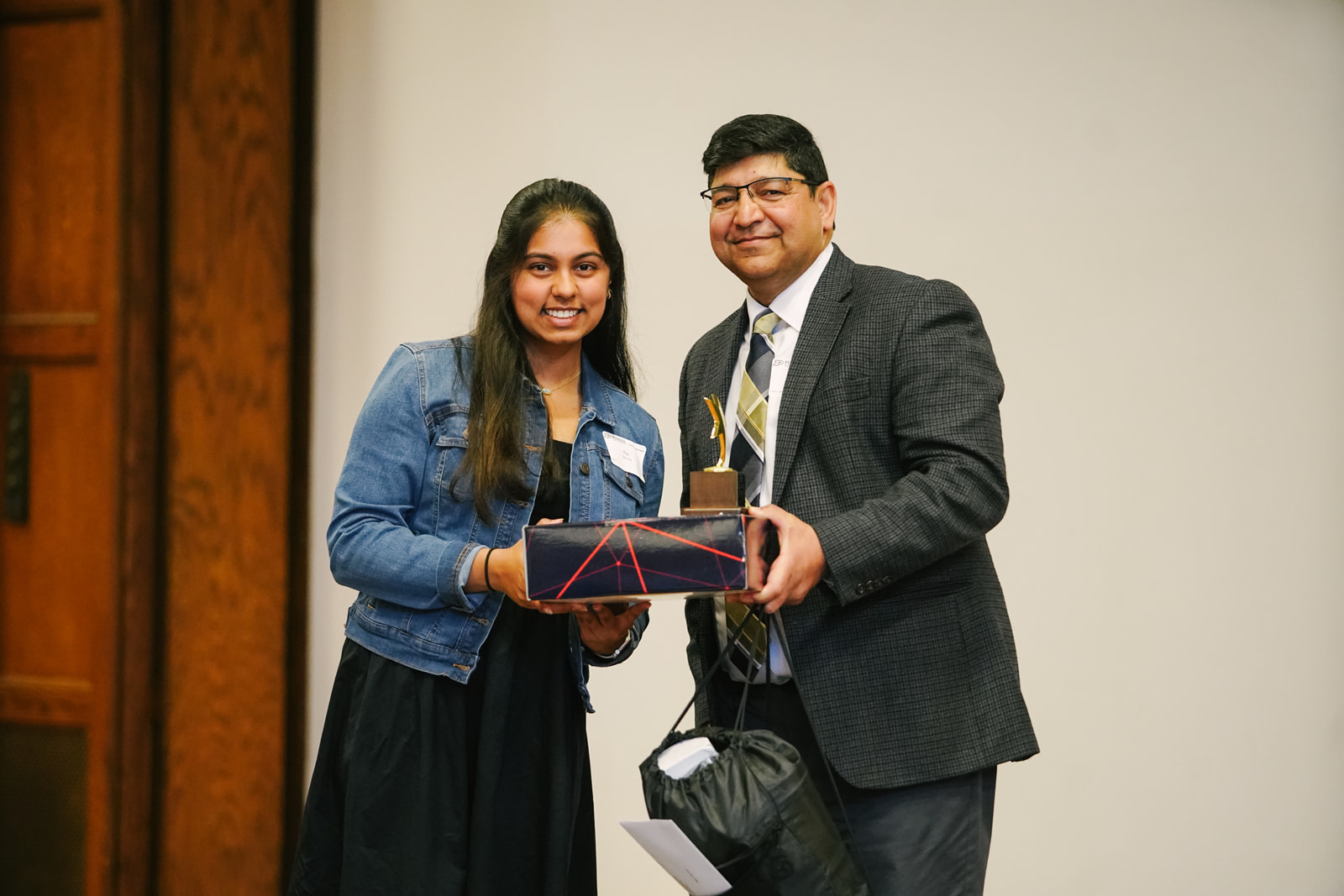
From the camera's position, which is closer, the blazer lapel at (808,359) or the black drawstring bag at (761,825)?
the black drawstring bag at (761,825)

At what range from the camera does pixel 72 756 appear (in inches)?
115

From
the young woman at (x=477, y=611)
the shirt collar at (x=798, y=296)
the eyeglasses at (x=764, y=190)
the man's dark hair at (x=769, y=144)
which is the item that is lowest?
the young woman at (x=477, y=611)

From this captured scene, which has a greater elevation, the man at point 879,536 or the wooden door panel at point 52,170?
the wooden door panel at point 52,170

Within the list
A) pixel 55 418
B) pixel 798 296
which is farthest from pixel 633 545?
pixel 55 418

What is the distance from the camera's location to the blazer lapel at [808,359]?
5.52 ft

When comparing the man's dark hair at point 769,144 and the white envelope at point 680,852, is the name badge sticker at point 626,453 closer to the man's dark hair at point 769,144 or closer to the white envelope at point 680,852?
the man's dark hair at point 769,144

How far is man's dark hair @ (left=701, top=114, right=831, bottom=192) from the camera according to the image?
5.80 feet

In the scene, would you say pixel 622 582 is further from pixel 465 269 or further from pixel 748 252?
pixel 465 269

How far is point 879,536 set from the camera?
1527 mm

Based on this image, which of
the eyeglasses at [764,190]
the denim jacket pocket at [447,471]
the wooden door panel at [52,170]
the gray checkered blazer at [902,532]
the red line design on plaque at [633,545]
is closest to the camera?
the red line design on plaque at [633,545]

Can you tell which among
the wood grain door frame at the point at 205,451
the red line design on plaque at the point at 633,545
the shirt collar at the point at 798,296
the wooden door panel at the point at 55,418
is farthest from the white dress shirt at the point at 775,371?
the wooden door panel at the point at 55,418

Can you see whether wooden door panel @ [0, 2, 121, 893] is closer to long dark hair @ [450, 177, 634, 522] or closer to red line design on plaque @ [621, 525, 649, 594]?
long dark hair @ [450, 177, 634, 522]

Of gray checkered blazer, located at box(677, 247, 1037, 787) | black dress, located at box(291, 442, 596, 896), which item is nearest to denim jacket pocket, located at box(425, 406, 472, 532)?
black dress, located at box(291, 442, 596, 896)

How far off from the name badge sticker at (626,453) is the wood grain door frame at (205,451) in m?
1.49
